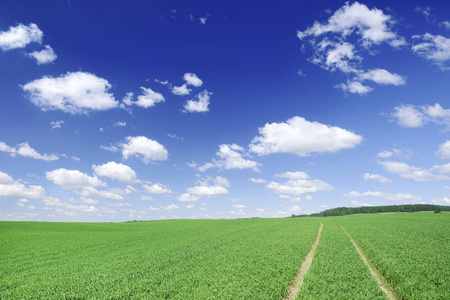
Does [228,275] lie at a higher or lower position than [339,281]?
higher

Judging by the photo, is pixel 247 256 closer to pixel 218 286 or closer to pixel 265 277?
pixel 265 277

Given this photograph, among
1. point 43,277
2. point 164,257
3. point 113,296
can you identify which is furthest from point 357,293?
point 43,277

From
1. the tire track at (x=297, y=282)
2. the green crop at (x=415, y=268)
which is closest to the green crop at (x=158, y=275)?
the tire track at (x=297, y=282)

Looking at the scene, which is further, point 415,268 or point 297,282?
point 415,268

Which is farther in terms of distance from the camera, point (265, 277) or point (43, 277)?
point (43, 277)

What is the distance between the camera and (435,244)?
27094mm

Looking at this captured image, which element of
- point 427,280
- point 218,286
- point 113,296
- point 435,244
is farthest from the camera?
point 435,244

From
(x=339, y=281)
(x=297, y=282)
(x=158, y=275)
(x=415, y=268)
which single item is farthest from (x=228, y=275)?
(x=415, y=268)

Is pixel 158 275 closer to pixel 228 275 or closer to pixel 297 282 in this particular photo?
pixel 228 275

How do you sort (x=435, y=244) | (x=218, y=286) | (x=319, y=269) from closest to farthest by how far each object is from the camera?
(x=218, y=286) → (x=319, y=269) → (x=435, y=244)

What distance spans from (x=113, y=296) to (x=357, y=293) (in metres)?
12.8

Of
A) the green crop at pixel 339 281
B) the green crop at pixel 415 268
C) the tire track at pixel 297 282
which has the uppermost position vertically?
the green crop at pixel 339 281

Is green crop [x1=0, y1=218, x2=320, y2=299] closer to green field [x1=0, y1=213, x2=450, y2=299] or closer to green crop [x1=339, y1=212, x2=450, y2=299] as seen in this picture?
green field [x1=0, y1=213, x2=450, y2=299]

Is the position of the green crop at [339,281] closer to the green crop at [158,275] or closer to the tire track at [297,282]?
the tire track at [297,282]
